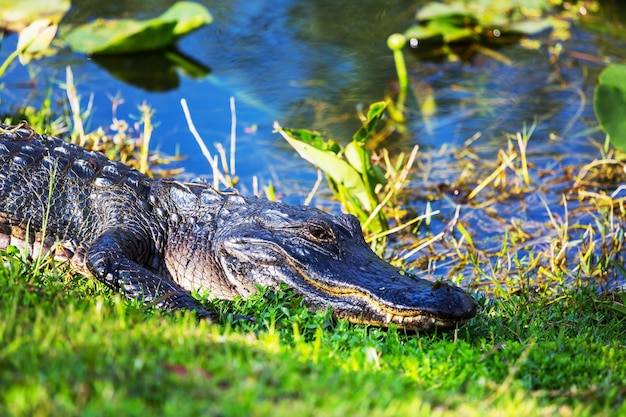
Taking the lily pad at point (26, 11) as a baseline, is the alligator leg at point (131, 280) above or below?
below

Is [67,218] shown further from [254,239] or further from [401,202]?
[401,202]

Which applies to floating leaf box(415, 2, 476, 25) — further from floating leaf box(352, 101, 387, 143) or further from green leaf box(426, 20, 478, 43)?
floating leaf box(352, 101, 387, 143)

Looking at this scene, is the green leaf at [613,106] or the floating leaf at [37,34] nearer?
the floating leaf at [37,34]

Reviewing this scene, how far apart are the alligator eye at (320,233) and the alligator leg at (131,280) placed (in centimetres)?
71

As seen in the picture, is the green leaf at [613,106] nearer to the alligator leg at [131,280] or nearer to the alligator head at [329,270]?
the alligator head at [329,270]

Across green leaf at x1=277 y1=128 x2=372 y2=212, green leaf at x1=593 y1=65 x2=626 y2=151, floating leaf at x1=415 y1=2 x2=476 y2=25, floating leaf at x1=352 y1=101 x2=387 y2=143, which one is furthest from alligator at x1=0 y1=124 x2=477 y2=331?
floating leaf at x1=415 y1=2 x2=476 y2=25

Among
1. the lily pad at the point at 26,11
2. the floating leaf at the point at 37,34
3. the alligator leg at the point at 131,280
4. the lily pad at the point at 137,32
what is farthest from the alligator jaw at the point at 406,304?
the lily pad at the point at 26,11

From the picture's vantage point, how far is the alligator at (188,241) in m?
4.08

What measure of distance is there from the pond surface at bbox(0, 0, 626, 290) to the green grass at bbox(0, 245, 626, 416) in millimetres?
1880

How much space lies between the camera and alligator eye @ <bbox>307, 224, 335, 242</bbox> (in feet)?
14.5

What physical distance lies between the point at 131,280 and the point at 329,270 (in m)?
0.95

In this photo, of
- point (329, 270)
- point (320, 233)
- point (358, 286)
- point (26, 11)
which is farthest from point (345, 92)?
point (358, 286)

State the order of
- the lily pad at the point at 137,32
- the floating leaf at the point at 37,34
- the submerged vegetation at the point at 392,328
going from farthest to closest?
the lily pad at the point at 137,32, the floating leaf at the point at 37,34, the submerged vegetation at the point at 392,328

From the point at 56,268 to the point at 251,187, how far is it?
2507 mm
